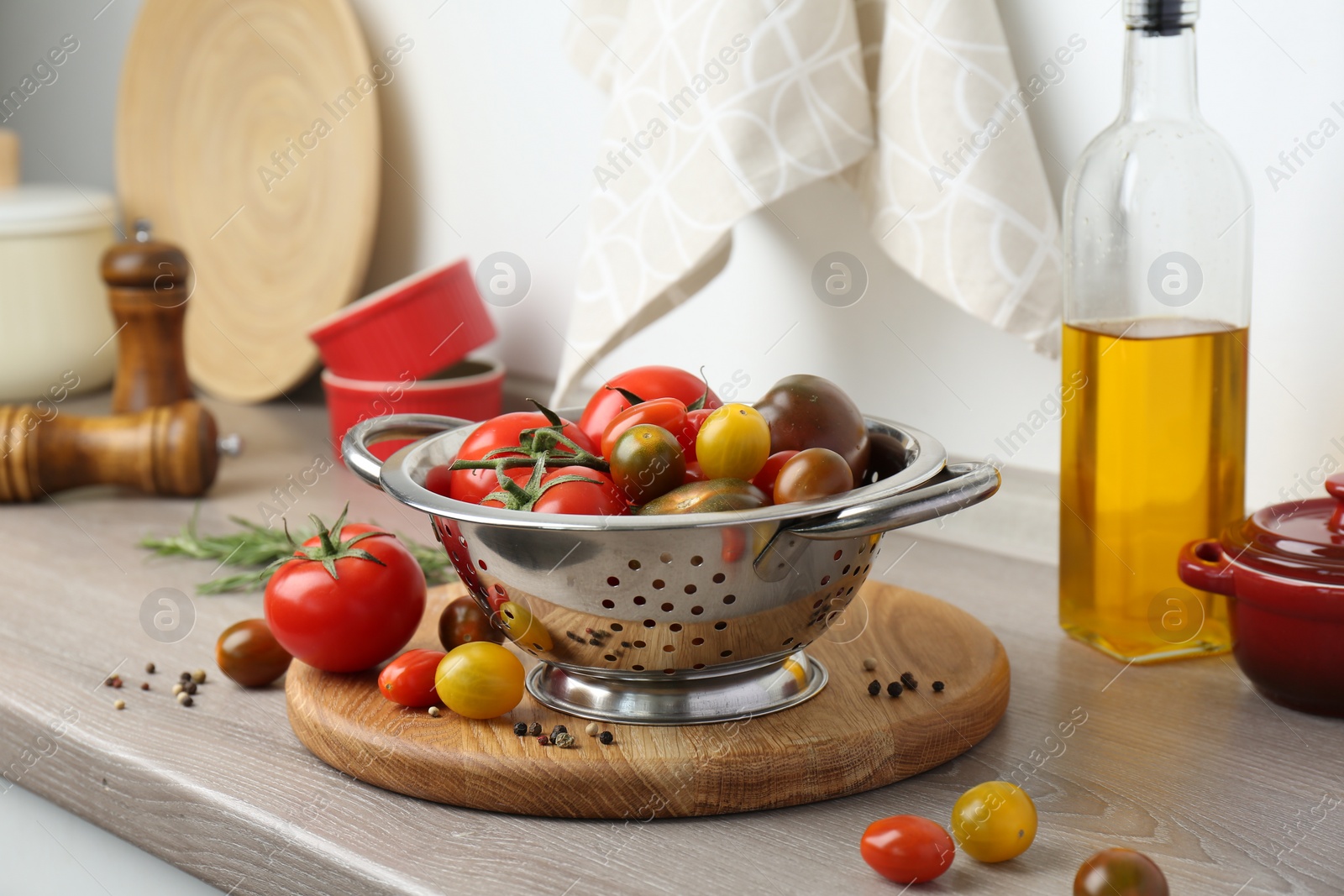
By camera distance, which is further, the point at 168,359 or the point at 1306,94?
the point at 168,359

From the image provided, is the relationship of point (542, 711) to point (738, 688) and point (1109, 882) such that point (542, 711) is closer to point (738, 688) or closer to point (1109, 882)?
point (738, 688)

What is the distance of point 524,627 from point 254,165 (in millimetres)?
1134

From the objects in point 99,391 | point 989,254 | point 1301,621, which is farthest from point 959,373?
point 99,391

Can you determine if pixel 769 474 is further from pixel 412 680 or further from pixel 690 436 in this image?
pixel 412 680

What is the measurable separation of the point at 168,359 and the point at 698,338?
2.00ft

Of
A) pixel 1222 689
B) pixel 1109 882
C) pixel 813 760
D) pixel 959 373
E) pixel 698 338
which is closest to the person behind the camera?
pixel 1109 882

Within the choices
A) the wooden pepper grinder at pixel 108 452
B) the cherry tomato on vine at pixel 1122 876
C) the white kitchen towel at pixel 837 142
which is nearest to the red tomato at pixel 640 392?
the white kitchen towel at pixel 837 142

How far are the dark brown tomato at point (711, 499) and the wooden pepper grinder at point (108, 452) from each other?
765 mm

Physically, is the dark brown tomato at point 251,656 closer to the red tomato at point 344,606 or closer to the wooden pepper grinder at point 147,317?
the red tomato at point 344,606

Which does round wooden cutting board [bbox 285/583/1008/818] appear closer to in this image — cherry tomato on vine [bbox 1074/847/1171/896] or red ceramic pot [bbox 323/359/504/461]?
cherry tomato on vine [bbox 1074/847/1171/896]

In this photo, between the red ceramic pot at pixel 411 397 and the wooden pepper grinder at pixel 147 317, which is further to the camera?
the wooden pepper grinder at pixel 147 317

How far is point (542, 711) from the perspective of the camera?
2.31 ft

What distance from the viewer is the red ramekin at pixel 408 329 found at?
1.26 meters

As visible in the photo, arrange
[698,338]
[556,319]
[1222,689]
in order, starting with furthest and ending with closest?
[556,319], [698,338], [1222,689]
